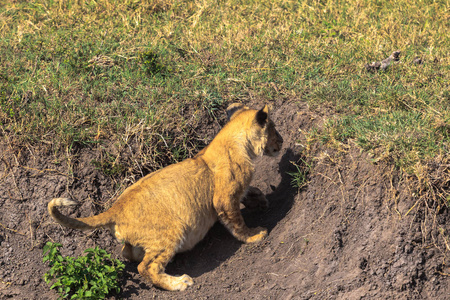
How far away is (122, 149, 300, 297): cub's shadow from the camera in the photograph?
18.6ft

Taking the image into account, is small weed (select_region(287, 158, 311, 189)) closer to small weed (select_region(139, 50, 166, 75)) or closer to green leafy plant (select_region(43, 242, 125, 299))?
green leafy plant (select_region(43, 242, 125, 299))

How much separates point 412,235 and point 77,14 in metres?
6.84

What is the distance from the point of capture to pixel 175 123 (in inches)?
263

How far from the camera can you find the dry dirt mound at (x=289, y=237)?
4746mm

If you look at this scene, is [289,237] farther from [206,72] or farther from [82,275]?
[206,72]

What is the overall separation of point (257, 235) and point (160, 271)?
3.89 feet

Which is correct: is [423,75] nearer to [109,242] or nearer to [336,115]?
[336,115]

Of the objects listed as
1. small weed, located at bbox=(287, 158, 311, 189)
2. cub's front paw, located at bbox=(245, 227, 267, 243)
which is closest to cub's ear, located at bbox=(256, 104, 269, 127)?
small weed, located at bbox=(287, 158, 311, 189)

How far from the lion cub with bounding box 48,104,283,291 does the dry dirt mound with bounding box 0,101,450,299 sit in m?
0.27

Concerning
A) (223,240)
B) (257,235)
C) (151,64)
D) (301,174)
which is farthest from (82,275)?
(151,64)

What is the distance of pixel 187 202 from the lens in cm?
552

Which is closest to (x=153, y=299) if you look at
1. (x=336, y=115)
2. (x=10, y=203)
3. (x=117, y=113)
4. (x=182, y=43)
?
(x=10, y=203)

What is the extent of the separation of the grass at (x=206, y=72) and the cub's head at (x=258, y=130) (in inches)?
18.7

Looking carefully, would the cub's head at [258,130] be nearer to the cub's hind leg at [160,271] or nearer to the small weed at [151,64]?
the cub's hind leg at [160,271]
